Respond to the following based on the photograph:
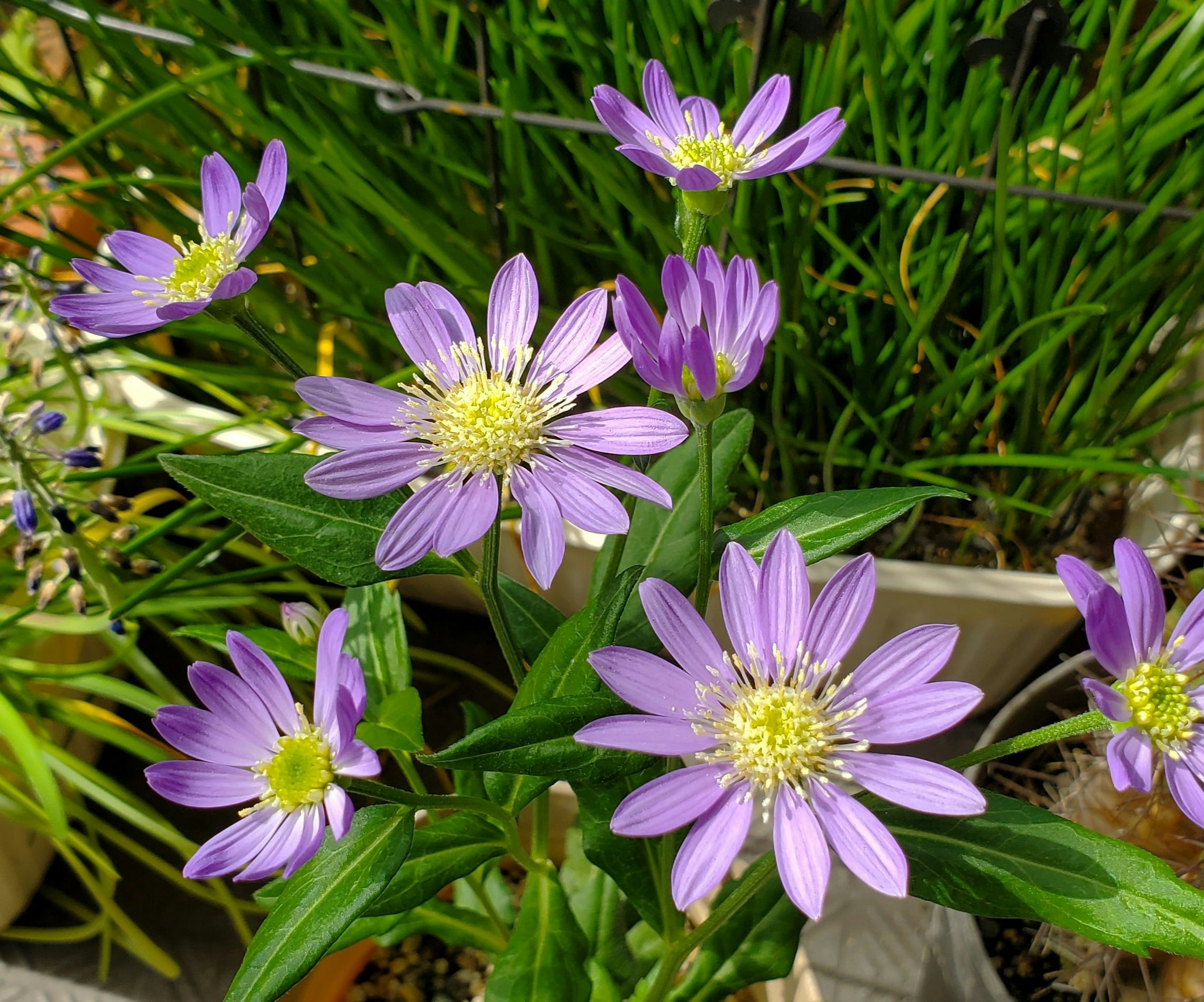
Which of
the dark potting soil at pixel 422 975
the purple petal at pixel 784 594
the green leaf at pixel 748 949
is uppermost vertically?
the purple petal at pixel 784 594

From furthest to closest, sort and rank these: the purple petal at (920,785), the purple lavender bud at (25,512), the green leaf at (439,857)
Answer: the purple lavender bud at (25,512) < the green leaf at (439,857) < the purple petal at (920,785)

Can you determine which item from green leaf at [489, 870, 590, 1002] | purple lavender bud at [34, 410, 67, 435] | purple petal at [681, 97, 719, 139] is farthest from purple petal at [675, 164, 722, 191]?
purple lavender bud at [34, 410, 67, 435]

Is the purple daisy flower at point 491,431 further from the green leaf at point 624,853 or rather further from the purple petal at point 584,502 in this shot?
the green leaf at point 624,853

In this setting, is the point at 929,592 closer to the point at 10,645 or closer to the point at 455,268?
the point at 455,268

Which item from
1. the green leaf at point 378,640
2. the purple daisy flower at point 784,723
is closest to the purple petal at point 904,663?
the purple daisy flower at point 784,723

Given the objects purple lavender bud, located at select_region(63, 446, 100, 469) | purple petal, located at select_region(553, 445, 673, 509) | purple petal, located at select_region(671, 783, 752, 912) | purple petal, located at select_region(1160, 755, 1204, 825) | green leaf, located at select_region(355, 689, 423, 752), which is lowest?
green leaf, located at select_region(355, 689, 423, 752)

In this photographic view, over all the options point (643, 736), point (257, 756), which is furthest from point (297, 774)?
point (643, 736)

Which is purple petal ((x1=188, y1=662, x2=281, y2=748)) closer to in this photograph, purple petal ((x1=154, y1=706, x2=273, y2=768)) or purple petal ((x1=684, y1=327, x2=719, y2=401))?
purple petal ((x1=154, y1=706, x2=273, y2=768))
